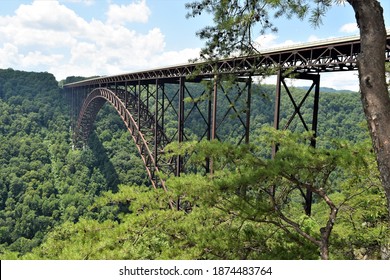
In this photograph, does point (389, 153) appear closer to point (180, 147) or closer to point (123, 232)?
point (180, 147)

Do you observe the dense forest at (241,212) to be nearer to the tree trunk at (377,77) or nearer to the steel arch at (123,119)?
the tree trunk at (377,77)

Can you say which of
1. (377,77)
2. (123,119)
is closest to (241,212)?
(377,77)

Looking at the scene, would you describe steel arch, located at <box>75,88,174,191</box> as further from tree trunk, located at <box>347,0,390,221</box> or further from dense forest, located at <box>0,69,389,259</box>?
tree trunk, located at <box>347,0,390,221</box>

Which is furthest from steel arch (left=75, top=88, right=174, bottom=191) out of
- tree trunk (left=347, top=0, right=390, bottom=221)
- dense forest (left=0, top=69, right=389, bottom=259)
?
tree trunk (left=347, top=0, right=390, bottom=221)

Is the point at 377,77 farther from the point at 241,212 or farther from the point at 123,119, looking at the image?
the point at 123,119

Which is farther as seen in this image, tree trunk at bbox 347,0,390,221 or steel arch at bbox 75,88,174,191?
steel arch at bbox 75,88,174,191

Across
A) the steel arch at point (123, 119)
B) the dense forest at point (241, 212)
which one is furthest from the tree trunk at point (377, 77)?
the steel arch at point (123, 119)

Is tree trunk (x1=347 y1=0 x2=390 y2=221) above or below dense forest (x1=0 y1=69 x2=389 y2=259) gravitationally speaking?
above
